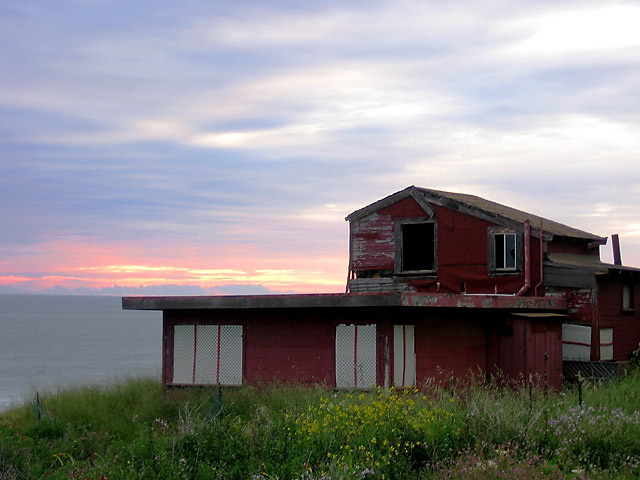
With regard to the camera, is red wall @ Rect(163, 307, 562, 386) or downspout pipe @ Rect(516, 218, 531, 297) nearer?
red wall @ Rect(163, 307, 562, 386)

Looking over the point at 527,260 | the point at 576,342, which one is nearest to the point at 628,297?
the point at 576,342

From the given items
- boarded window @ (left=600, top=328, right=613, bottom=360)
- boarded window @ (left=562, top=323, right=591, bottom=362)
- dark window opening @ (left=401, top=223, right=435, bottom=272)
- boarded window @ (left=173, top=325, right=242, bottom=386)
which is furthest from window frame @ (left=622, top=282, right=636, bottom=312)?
boarded window @ (left=173, top=325, right=242, bottom=386)

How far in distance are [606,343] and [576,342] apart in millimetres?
1163

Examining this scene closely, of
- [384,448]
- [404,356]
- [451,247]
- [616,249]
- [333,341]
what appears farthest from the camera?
[616,249]

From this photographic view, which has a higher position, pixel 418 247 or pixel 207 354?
pixel 418 247

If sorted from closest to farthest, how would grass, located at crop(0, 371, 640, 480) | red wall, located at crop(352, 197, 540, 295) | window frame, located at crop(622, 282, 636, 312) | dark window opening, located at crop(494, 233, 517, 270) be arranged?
grass, located at crop(0, 371, 640, 480)
dark window opening, located at crop(494, 233, 517, 270)
red wall, located at crop(352, 197, 540, 295)
window frame, located at crop(622, 282, 636, 312)

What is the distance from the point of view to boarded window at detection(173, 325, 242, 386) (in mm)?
19938

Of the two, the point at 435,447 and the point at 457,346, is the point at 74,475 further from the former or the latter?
the point at 457,346

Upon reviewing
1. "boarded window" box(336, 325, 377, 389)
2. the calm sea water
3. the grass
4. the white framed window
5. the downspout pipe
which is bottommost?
the calm sea water

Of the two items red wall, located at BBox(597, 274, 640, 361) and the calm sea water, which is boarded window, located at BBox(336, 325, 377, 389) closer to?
red wall, located at BBox(597, 274, 640, 361)

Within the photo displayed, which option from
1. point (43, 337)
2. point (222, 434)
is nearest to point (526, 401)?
point (222, 434)

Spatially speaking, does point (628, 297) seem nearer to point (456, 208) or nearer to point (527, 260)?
point (527, 260)

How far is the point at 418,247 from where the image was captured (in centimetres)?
3031

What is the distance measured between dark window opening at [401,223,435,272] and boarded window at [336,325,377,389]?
10.8 meters
